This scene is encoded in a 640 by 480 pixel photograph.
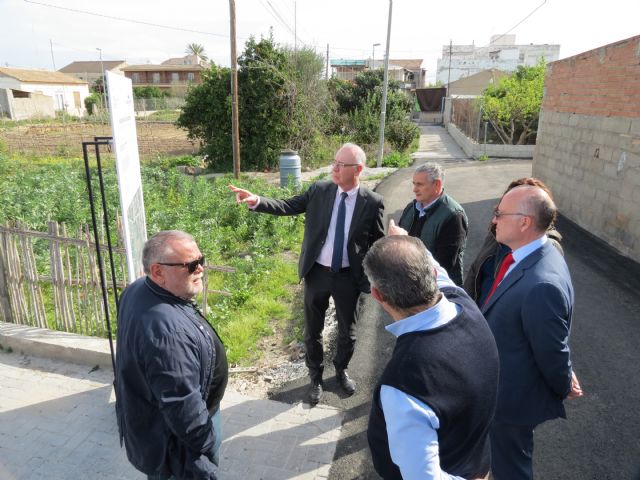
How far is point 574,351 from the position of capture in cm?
470

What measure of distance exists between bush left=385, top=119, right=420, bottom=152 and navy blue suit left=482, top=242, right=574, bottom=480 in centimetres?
2058

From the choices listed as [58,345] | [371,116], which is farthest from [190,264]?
[371,116]

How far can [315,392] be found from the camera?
3.80 meters

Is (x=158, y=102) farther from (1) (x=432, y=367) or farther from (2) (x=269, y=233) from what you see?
(1) (x=432, y=367)

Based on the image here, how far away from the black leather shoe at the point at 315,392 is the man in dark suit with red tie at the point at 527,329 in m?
1.57

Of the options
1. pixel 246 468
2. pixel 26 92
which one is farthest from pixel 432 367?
pixel 26 92

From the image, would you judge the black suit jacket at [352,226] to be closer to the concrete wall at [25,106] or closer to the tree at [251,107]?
the tree at [251,107]

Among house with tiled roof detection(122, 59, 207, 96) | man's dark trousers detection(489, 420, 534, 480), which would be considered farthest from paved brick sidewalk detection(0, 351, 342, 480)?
house with tiled roof detection(122, 59, 207, 96)

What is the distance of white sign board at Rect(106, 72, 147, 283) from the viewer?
271 cm

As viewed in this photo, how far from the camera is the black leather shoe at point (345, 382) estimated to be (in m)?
3.93

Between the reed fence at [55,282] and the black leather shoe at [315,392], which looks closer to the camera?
the black leather shoe at [315,392]

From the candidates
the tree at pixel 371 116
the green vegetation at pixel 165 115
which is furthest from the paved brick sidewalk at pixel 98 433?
the green vegetation at pixel 165 115

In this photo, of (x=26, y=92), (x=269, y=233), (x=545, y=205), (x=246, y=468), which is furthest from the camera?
(x=26, y=92)

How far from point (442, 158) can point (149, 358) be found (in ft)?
66.3
